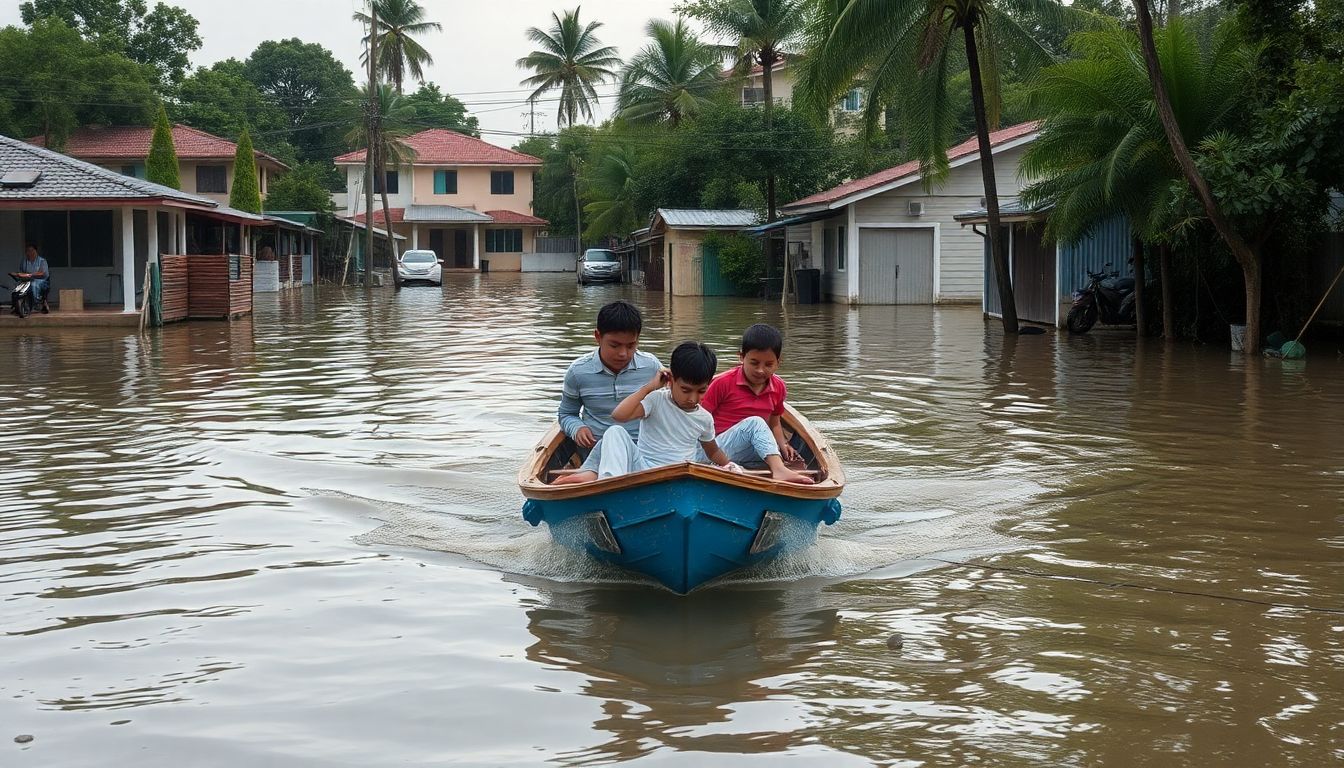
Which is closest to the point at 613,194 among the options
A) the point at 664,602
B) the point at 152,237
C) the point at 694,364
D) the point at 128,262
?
the point at 152,237

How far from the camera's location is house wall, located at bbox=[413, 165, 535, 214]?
73.9m

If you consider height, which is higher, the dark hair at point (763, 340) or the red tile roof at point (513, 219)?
the red tile roof at point (513, 219)

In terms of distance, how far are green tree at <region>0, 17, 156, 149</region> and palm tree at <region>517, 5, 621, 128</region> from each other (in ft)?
54.3

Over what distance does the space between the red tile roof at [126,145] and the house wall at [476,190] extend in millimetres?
15454

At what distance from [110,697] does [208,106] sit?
70.3 metres

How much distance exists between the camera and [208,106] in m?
70.9

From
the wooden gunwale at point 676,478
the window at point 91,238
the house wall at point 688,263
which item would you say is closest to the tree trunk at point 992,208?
the window at point 91,238

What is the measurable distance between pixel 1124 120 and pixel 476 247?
56.0 meters

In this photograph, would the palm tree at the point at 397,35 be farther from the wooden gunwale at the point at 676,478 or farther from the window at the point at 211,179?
the wooden gunwale at the point at 676,478

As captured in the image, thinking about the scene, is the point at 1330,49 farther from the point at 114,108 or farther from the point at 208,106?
the point at 208,106

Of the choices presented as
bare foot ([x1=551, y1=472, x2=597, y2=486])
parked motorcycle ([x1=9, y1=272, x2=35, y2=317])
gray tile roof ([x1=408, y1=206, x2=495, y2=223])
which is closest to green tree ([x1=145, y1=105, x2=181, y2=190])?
parked motorcycle ([x1=9, y1=272, x2=35, y2=317])

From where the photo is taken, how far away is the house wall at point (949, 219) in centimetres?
3611

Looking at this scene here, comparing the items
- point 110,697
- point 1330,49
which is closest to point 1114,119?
point 1330,49

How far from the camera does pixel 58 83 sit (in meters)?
52.9
